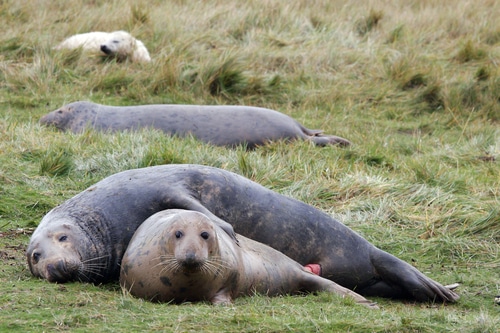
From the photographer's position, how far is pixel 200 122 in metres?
8.85

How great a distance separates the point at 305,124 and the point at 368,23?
3.87 metres

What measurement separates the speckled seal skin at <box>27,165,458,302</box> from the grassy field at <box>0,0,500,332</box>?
155 millimetres

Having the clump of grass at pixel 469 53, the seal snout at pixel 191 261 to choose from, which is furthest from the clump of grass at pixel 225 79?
the seal snout at pixel 191 261

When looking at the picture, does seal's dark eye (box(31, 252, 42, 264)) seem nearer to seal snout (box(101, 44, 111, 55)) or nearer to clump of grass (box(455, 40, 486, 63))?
seal snout (box(101, 44, 111, 55))

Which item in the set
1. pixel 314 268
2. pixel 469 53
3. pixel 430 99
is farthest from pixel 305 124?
pixel 314 268

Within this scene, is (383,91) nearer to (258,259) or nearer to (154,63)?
(154,63)

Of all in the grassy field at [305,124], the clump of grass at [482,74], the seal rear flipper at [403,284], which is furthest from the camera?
the clump of grass at [482,74]

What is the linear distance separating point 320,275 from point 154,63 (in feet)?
18.7

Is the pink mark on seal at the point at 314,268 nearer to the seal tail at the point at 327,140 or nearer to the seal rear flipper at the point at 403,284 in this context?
the seal rear flipper at the point at 403,284

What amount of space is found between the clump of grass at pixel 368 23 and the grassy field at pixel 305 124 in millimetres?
20

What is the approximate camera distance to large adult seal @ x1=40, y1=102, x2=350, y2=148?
8.71 metres

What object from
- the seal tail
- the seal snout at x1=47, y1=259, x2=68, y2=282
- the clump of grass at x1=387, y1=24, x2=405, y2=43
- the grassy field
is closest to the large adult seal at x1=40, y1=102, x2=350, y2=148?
the seal tail

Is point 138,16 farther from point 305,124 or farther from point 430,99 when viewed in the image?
point 430,99

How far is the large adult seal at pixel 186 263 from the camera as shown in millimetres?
4328
